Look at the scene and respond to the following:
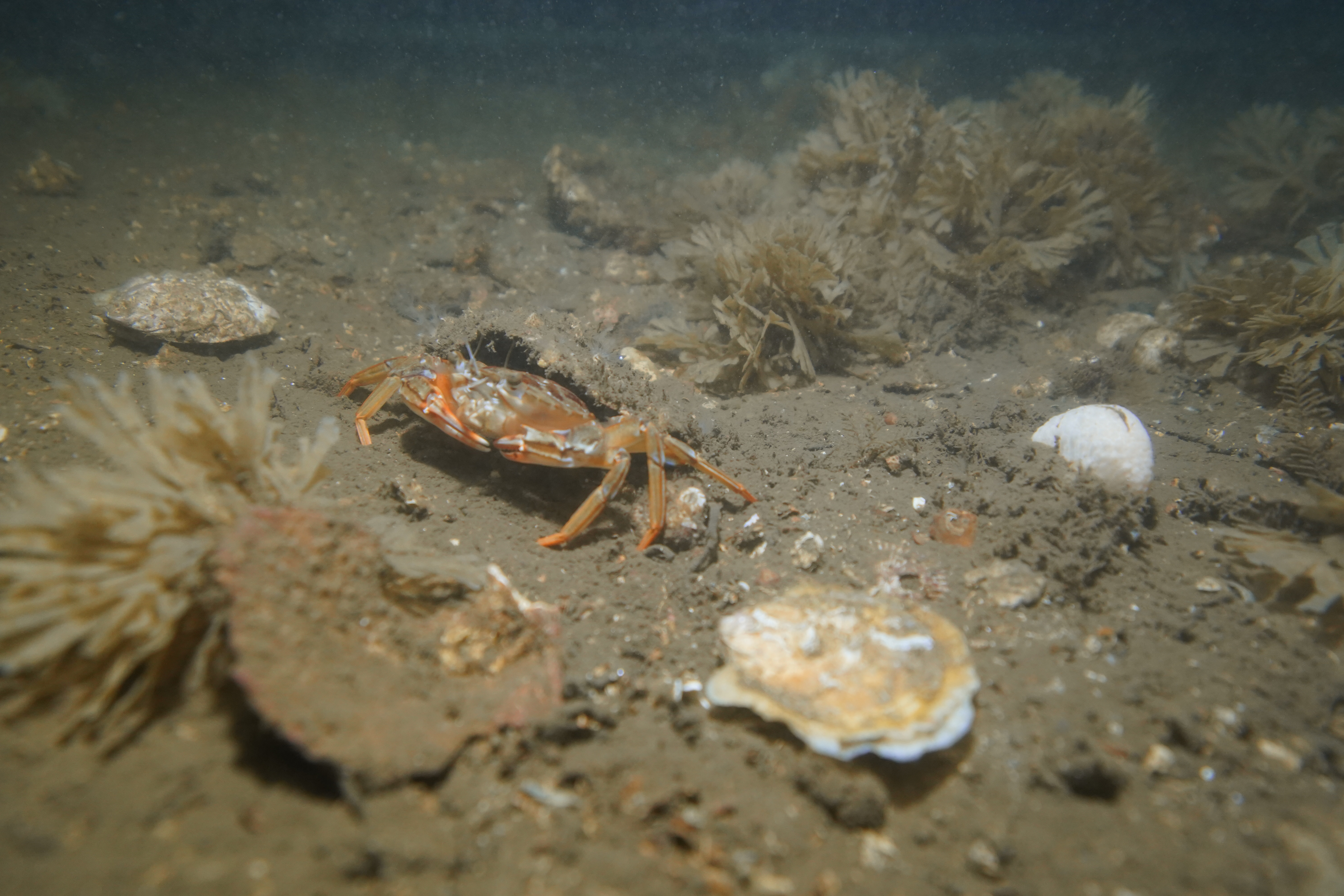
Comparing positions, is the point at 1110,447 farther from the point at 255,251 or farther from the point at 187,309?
the point at 255,251

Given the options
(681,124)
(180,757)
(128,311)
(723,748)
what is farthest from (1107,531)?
(681,124)

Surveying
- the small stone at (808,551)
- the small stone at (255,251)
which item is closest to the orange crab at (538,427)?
the small stone at (808,551)

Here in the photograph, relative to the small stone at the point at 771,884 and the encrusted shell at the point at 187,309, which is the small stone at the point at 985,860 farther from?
the encrusted shell at the point at 187,309

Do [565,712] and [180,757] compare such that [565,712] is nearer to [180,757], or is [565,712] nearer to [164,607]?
[180,757]

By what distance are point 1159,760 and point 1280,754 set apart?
0.61 m

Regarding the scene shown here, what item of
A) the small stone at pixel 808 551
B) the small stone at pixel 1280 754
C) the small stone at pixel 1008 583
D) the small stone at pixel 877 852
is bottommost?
the small stone at pixel 877 852

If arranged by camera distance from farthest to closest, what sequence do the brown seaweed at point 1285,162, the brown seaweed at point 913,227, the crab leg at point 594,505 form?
the brown seaweed at point 1285,162
the brown seaweed at point 913,227
the crab leg at point 594,505

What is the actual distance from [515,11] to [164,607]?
48.4 meters

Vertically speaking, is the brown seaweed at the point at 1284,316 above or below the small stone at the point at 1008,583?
above

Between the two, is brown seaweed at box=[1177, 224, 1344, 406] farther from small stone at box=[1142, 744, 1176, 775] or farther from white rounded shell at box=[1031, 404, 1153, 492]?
small stone at box=[1142, 744, 1176, 775]

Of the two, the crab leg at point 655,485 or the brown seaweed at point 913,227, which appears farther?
the brown seaweed at point 913,227

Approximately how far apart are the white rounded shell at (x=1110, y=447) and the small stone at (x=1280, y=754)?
1.79m

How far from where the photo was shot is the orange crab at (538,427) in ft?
13.2

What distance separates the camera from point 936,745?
2400 millimetres
